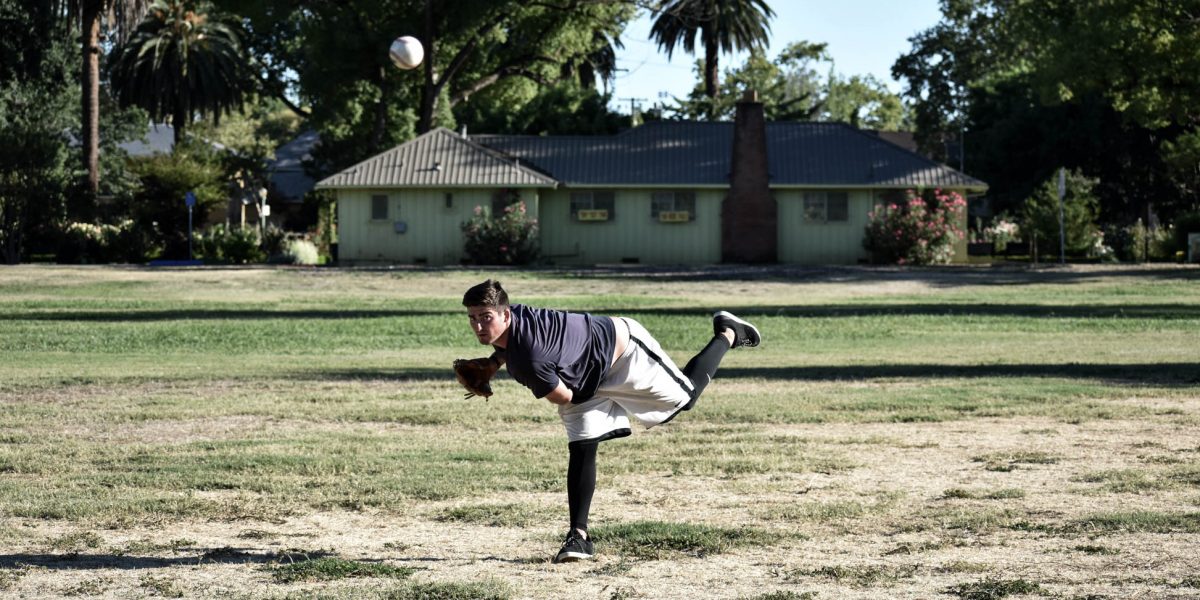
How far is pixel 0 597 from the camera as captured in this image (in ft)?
23.1

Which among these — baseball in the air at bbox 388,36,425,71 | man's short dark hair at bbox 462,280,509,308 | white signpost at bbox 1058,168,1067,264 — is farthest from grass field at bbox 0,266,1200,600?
white signpost at bbox 1058,168,1067,264

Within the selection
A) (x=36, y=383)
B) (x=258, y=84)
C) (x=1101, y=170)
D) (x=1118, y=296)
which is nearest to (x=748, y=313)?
(x=1118, y=296)

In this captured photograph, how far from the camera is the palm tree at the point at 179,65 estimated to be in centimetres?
6931

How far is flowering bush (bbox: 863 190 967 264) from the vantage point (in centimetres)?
4759

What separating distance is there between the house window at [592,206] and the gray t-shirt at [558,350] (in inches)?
1677

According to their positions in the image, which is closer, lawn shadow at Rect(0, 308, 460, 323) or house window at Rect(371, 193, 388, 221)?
lawn shadow at Rect(0, 308, 460, 323)

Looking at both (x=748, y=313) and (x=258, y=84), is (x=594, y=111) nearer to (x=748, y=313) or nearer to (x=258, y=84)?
(x=258, y=84)

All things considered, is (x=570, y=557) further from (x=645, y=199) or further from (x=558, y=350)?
(x=645, y=199)

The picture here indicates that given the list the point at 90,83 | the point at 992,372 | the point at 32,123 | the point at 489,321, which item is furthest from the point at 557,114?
the point at 489,321

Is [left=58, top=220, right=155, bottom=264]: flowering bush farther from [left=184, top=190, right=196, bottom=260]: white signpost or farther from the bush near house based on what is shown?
[left=184, top=190, right=196, bottom=260]: white signpost

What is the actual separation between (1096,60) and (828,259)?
11061mm

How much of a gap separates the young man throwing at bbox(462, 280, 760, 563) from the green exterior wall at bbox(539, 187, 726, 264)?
138ft

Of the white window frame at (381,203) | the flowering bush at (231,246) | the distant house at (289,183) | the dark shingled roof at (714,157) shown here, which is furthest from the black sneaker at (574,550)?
the distant house at (289,183)

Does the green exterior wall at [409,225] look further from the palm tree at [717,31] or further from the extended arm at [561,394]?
the extended arm at [561,394]
